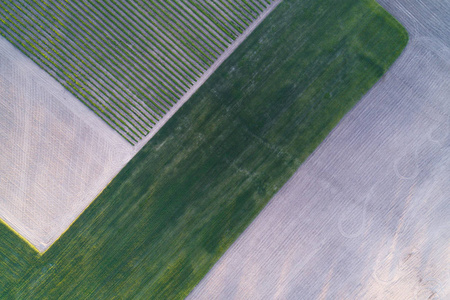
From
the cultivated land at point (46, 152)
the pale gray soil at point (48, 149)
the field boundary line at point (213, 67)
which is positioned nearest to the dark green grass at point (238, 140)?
the field boundary line at point (213, 67)

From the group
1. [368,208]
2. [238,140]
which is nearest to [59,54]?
[238,140]

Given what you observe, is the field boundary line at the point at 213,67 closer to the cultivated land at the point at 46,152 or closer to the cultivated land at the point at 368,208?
the cultivated land at the point at 46,152

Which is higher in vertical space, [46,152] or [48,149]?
[48,149]

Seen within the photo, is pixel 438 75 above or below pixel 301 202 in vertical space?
above

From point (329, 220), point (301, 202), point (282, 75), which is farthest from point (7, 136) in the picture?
point (329, 220)

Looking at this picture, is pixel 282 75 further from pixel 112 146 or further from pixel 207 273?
pixel 207 273

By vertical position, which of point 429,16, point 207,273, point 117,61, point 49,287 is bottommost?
point 49,287

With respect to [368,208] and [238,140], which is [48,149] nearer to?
[238,140]
